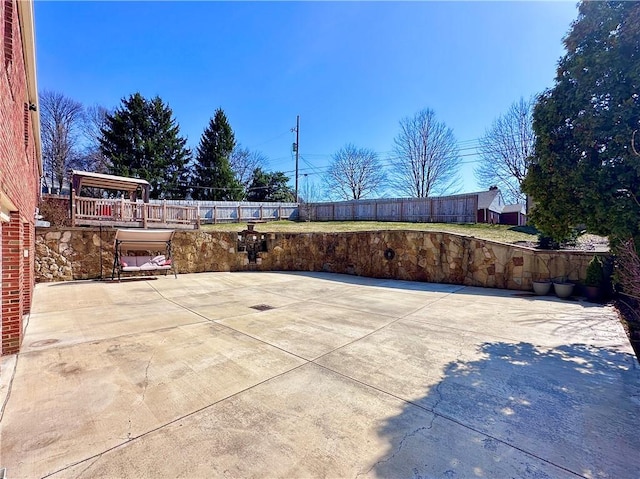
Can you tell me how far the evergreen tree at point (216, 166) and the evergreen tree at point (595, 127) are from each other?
89.9ft

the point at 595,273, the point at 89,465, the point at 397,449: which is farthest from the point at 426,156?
the point at 89,465

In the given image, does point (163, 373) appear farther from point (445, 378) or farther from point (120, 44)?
point (120, 44)

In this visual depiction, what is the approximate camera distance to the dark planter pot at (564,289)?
616 cm

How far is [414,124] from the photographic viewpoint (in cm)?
2595

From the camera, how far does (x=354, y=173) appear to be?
3020 cm

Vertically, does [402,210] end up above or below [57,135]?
below

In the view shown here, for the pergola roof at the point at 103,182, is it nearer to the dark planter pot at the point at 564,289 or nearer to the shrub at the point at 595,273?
the dark planter pot at the point at 564,289

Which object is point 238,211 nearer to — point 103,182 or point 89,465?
point 103,182

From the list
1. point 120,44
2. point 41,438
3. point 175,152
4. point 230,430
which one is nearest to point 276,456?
point 230,430

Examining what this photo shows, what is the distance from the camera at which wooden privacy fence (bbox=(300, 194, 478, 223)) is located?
611 inches

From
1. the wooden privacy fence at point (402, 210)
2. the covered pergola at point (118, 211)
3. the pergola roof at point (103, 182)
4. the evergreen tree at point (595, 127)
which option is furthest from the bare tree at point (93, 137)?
the evergreen tree at point (595, 127)

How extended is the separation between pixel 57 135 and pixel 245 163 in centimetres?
1560

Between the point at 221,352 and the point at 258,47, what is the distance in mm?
10853

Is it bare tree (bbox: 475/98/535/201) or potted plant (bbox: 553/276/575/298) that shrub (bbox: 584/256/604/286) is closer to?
potted plant (bbox: 553/276/575/298)
